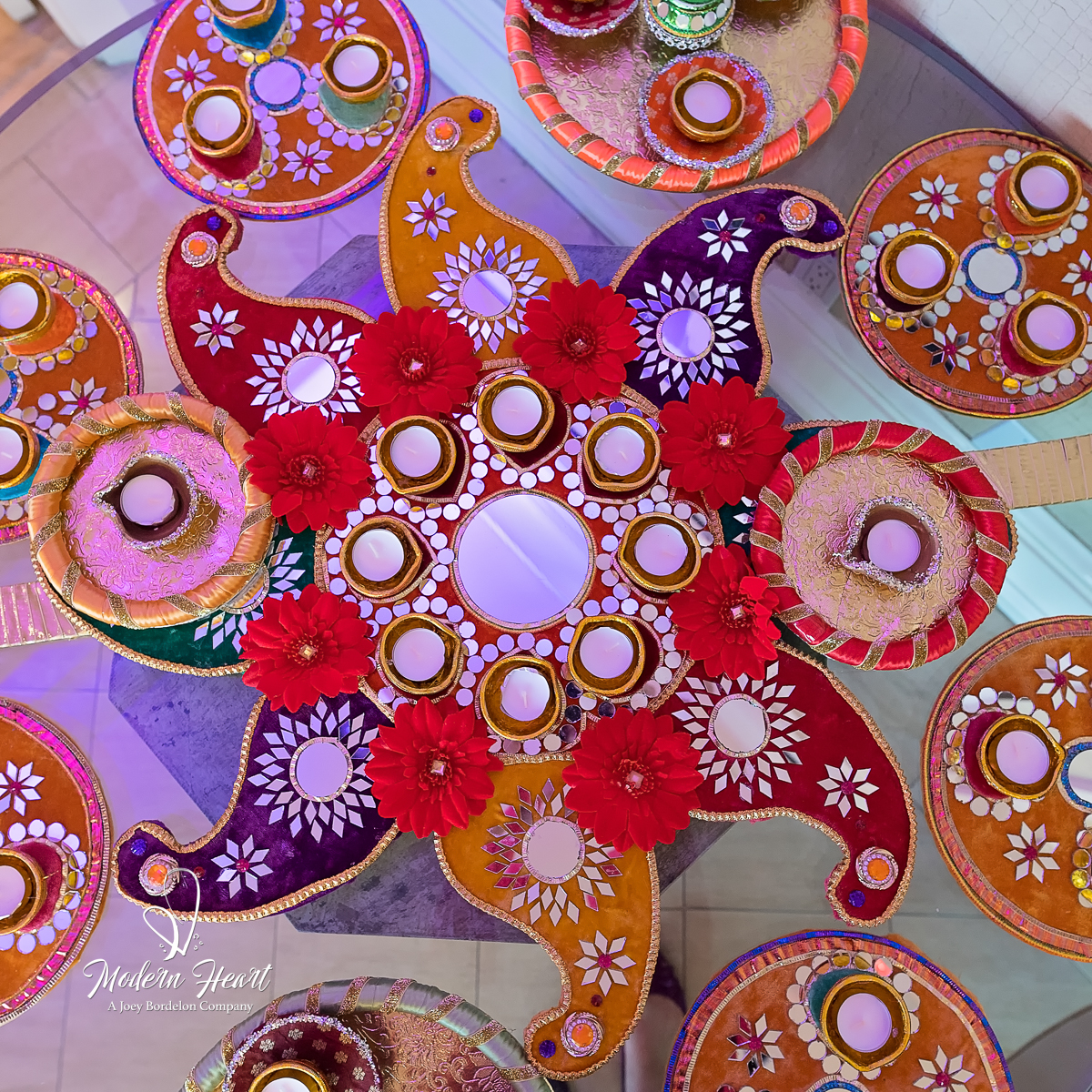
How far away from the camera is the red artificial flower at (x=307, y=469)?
1369mm

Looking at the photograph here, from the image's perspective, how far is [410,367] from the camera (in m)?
1.44

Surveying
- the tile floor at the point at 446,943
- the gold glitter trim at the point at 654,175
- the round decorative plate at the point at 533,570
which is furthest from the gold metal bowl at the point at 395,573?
the gold glitter trim at the point at 654,175

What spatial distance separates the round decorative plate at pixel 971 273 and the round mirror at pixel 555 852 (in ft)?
3.32

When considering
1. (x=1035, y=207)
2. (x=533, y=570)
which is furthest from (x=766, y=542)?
(x=1035, y=207)

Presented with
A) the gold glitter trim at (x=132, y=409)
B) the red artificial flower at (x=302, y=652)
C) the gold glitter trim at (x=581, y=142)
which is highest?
the gold glitter trim at (x=581, y=142)

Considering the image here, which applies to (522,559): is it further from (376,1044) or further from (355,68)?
(355,68)

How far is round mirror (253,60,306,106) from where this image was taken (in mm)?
1690

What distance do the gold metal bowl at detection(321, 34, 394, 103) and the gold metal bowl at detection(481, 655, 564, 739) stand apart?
113 cm

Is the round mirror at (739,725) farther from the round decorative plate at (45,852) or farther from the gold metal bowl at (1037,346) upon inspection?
the round decorative plate at (45,852)

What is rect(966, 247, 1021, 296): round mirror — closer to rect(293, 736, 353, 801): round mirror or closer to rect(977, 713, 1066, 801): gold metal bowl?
rect(977, 713, 1066, 801): gold metal bowl

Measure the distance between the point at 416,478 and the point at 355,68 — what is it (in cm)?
85

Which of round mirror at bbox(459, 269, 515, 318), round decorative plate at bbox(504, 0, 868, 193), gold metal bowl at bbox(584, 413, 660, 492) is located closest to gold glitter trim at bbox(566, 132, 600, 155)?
round decorative plate at bbox(504, 0, 868, 193)

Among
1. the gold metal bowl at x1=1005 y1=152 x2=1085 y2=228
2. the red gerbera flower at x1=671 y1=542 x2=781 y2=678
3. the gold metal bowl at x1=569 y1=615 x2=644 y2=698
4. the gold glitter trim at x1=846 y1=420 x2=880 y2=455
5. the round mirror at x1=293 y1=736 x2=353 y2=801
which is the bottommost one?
the round mirror at x1=293 y1=736 x2=353 y2=801

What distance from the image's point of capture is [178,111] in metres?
1.70
